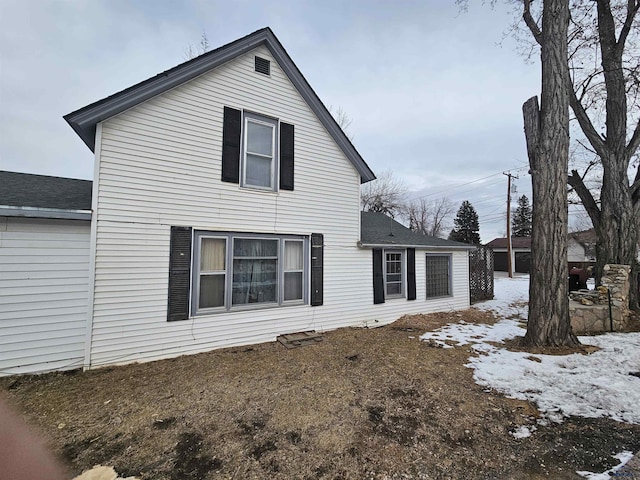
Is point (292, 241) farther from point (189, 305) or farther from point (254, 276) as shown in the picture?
point (189, 305)

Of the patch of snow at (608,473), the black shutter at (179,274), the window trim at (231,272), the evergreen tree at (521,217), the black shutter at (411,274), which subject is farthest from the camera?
the evergreen tree at (521,217)

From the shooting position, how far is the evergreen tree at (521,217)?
137 feet

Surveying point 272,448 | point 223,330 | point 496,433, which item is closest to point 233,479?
point 272,448

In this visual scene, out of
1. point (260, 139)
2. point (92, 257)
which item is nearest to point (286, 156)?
point (260, 139)

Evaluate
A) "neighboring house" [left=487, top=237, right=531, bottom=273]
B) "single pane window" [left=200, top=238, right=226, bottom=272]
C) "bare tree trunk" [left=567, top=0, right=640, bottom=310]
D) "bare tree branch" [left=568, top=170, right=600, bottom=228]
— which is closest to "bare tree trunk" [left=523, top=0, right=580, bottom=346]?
"bare tree trunk" [left=567, top=0, right=640, bottom=310]

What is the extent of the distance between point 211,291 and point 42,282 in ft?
8.54

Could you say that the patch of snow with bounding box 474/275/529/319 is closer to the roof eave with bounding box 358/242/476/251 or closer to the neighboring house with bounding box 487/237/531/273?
the roof eave with bounding box 358/242/476/251

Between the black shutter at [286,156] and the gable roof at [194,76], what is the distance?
1069 mm

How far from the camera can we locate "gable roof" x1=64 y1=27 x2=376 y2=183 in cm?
473

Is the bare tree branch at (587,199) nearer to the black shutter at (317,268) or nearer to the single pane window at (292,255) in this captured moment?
the black shutter at (317,268)

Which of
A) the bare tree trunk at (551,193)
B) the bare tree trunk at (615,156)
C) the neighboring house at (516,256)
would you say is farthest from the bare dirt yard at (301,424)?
the neighboring house at (516,256)

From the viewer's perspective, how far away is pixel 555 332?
5.46 meters

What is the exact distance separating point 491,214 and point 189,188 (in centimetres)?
4418

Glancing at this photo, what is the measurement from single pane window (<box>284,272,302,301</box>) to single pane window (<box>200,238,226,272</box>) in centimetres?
153
